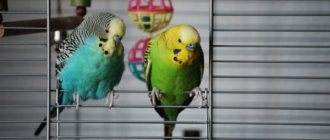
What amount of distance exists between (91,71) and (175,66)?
0.19 metres

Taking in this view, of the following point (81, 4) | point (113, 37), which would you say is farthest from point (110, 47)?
point (81, 4)

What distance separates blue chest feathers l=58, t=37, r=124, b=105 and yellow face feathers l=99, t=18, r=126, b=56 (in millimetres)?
14

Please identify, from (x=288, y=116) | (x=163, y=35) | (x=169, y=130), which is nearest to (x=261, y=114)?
(x=288, y=116)

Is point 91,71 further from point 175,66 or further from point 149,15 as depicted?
point 149,15

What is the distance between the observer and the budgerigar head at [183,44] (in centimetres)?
125

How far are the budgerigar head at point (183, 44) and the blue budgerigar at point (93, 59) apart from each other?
113 millimetres

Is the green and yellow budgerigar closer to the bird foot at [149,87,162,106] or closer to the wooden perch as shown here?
the bird foot at [149,87,162,106]

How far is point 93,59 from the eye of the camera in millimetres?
1270

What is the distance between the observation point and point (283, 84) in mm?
2412

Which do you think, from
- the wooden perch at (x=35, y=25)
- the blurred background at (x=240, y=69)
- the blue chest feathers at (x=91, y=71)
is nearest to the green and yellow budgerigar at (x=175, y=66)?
the blue chest feathers at (x=91, y=71)

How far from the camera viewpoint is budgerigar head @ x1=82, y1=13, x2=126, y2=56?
1.21 meters

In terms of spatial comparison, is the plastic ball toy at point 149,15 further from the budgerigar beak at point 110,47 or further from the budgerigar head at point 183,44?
the budgerigar beak at point 110,47

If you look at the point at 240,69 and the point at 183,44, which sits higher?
the point at 183,44

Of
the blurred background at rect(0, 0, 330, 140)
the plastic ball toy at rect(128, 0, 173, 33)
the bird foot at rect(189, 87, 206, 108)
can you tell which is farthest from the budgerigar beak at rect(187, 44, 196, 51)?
the blurred background at rect(0, 0, 330, 140)
